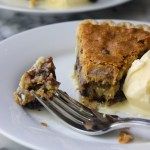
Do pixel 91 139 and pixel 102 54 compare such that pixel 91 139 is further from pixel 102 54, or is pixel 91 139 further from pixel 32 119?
pixel 102 54

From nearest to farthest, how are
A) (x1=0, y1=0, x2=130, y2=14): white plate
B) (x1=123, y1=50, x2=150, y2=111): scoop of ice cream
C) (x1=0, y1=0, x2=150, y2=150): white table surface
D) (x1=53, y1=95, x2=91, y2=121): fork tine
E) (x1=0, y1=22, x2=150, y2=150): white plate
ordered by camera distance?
(x1=0, y1=22, x2=150, y2=150): white plate, (x1=53, y1=95, x2=91, y2=121): fork tine, (x1=123, y1=50, x2=150, y2=111): scoop of ice cream, (x1=0, y1=0, x2=130, y2=14): white plate, (x1=0, y1=0, x2=150, y2=150): white table surface

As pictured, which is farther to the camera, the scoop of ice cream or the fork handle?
the scoop of ice cream

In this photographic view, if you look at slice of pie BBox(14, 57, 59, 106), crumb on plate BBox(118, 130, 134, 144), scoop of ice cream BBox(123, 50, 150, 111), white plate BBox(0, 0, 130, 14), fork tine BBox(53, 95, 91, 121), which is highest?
white plate BBox(0, 0, 130, 14)

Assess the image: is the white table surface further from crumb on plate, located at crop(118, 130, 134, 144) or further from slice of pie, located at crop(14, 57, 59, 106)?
crumb on plate, located at crop(118, 130, 134, 144)

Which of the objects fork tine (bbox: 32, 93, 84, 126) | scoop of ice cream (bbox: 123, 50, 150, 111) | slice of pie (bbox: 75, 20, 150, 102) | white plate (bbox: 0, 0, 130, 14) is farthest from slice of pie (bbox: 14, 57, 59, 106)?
white plate (bbox: 0, 0, 130, 14)

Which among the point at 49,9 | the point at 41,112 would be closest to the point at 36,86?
the point at 41,112

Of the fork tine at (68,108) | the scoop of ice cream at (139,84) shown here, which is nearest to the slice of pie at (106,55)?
the scoop of ice cream at (139,84)
